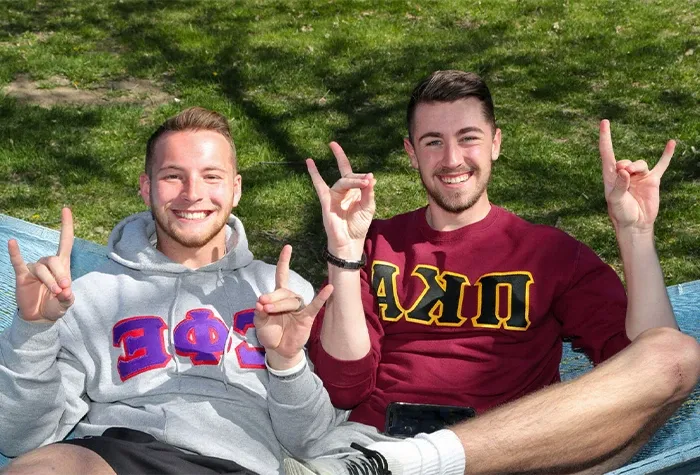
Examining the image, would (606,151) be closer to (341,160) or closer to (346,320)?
(341,160)

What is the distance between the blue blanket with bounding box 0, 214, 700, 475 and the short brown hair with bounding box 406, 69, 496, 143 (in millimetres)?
1141

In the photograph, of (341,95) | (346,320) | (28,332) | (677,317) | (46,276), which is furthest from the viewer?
(341,95)

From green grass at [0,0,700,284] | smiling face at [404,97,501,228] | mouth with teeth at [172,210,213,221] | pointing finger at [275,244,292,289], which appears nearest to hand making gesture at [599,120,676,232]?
smiling face at [404,97,501,228]

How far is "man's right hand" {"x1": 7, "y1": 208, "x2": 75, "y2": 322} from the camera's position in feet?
10.2

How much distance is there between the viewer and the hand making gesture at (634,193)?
140 inches

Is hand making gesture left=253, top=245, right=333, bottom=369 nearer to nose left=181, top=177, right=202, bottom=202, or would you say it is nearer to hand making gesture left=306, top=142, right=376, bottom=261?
hand making gesture left=306, top=142, right=376, bottom=261

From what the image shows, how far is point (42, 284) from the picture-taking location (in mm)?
3207

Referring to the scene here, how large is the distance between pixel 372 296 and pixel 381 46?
18.4 ft

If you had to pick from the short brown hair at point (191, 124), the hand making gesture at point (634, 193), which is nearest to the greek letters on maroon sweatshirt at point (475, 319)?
the hand making gesture at point (634, 193)

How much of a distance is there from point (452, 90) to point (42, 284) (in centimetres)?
176

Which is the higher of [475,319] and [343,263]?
[343,263]

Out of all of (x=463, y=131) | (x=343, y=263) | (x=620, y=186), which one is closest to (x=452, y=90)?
(x=463, y=131)

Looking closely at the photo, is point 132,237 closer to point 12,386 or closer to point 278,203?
point 12,386

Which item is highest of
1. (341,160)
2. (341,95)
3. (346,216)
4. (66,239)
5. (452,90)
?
(341,95)
